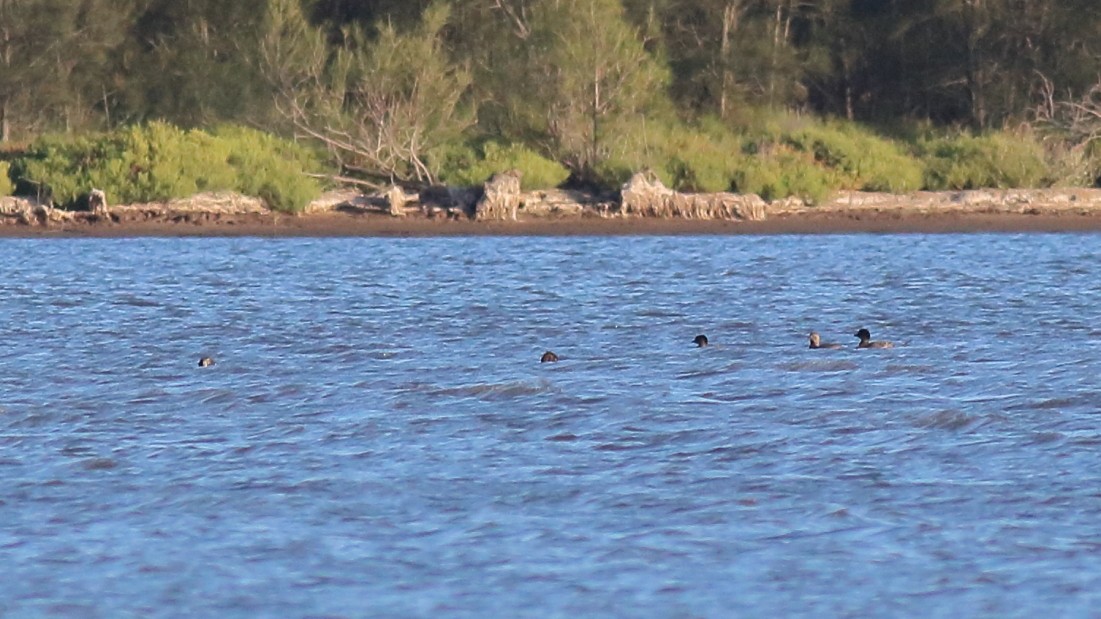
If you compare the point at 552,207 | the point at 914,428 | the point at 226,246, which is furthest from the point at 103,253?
the point at 914,428

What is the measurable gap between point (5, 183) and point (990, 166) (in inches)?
514

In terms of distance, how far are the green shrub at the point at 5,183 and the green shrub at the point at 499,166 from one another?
5.59 m

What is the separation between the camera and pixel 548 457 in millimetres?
8195

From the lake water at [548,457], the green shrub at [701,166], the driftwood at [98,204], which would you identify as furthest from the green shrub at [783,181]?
the driftwood at [98,204]

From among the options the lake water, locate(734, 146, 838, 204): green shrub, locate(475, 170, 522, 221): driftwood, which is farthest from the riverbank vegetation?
the lake water

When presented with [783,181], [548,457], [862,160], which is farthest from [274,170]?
[548,457]

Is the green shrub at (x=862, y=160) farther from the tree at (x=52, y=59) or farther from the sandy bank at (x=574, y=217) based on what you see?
the tree at (x=52, y=59)

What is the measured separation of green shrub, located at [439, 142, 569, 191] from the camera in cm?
2362

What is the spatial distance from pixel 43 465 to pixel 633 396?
11.1 ft

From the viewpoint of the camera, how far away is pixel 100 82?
31453 millimetres

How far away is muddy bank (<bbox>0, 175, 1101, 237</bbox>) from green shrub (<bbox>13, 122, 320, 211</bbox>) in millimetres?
216

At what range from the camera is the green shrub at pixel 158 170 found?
910 inches

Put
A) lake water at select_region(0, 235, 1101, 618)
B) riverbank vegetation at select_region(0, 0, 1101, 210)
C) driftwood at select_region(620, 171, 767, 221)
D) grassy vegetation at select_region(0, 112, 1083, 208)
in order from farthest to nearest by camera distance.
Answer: riverbank vegetation at select_region(0, 0, 1101, 210) < grassy vegetation at select_region(0, 112, 1083, 208) < driftwood at select_region(620, 171, 767, 221) < lake water at select_region(0, 235, 1101, 618)

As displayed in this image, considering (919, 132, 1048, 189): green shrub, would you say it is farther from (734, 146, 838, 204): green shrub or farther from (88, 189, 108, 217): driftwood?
(88, 189, 108, 217): driftwood
